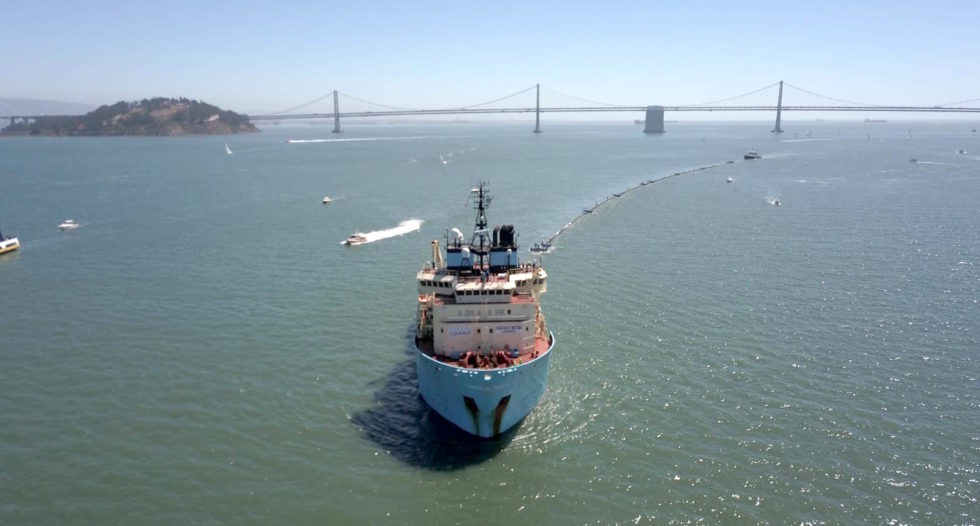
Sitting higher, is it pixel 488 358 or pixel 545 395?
pixel 488 358

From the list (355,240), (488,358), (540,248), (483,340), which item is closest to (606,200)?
(540,248)

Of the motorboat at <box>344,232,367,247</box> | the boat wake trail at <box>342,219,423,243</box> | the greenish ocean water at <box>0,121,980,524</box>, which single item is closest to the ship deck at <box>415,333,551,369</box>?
the greenish ocean water at <box>0,121,980,524</box>

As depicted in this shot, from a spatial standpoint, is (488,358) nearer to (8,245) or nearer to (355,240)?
(355,240)

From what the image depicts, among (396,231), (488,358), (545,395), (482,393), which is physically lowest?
(545,395)

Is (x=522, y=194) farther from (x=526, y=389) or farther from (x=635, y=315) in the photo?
(x=526, y=389)

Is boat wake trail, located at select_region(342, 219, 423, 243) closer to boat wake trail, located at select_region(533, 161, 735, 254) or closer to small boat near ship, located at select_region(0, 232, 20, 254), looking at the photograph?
boat wake trail, located at select_region(533, 161, 735, 254)

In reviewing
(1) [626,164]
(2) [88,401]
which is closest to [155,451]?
(2) [88,401]

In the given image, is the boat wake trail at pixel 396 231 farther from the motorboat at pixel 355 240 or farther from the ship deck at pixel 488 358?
the ship deck at pixel 488 358

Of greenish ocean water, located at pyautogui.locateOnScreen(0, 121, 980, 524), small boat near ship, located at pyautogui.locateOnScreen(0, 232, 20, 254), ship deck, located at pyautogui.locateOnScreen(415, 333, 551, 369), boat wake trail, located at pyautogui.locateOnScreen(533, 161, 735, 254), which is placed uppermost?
boat wake trail, located at pyautogui.locateOnScreen(533, 161, 735, 254)
